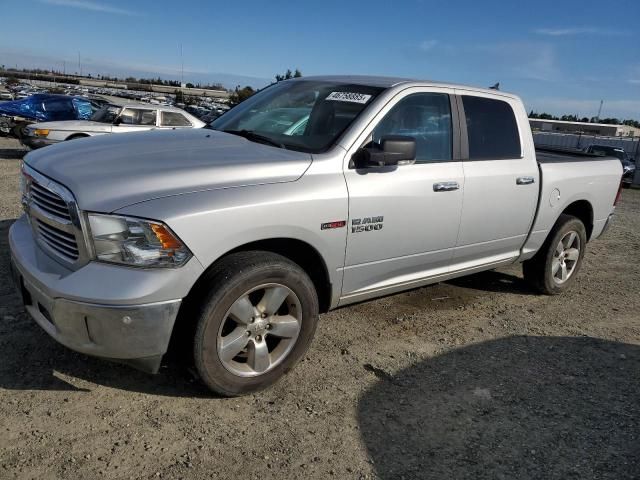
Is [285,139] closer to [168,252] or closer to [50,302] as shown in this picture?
[168,252]

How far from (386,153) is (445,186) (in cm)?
78

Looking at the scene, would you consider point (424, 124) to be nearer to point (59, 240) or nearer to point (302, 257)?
point (302, 257)

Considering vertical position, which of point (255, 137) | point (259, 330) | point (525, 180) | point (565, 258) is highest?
point (255, 137)

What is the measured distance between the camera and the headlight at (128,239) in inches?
102

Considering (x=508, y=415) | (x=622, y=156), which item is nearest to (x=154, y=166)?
(x=508, y=415)

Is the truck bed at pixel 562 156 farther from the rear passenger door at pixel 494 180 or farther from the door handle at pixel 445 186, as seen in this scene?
the door handle at pixel 445 186

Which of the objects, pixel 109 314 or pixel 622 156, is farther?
pixel 622 156

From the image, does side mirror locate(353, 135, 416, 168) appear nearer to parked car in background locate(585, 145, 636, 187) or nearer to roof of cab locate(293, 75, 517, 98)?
roof of cab locate(293, 75, 517, 98)

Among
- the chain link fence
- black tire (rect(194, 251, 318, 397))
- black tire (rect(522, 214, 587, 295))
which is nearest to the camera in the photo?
black tire (rect(194, 251, 318, 397))

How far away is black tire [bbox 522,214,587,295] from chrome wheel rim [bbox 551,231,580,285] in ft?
0.10

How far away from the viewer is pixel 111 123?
496 inches

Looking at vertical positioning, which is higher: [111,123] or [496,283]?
[111,123]

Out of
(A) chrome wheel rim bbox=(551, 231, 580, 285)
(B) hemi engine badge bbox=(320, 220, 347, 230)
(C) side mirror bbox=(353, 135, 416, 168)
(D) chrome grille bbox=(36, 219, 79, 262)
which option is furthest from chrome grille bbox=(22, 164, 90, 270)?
(A) chrome wheel rim bbox=(551, 231, 580, 285)

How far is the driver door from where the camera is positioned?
3.43 meters
